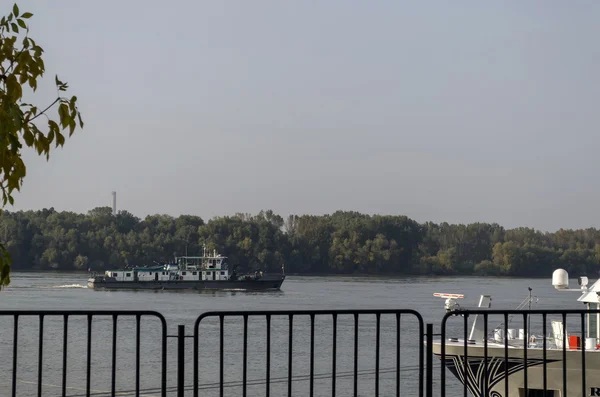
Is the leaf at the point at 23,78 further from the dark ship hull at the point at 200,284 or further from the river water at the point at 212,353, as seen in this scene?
the dark ship hull at the point at 200,284

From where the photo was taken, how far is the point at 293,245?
136 meters

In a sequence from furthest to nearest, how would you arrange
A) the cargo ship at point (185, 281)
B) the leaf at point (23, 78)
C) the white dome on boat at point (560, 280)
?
the cargo ship at point (185, 281), the white dome on boat at point (560, 280), the leaf at point (23, 78)

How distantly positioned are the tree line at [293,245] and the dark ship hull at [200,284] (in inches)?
1415

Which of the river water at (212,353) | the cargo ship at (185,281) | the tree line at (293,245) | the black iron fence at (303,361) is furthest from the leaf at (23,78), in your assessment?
the tree line at (293,245)

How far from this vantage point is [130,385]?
1093 inches

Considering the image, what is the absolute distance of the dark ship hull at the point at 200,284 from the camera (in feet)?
283

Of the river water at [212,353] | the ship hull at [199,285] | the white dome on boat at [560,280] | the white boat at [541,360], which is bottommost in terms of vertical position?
the river water at [212,353]

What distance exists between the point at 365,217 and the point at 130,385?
119m

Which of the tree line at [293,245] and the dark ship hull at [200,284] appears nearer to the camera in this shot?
the dark ship hull at [200,284]

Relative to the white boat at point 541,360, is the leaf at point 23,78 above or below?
above

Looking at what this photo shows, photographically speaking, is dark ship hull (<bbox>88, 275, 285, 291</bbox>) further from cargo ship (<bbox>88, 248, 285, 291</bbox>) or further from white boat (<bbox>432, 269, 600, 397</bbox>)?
white boat (<bbox>432, 269, 600, 397</bbox>)

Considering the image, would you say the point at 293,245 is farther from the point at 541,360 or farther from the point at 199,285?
the point at 541,360

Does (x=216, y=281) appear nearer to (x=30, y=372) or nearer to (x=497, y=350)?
(x=30, y=372)

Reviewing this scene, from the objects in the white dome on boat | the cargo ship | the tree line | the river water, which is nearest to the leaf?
the white dome on boat
